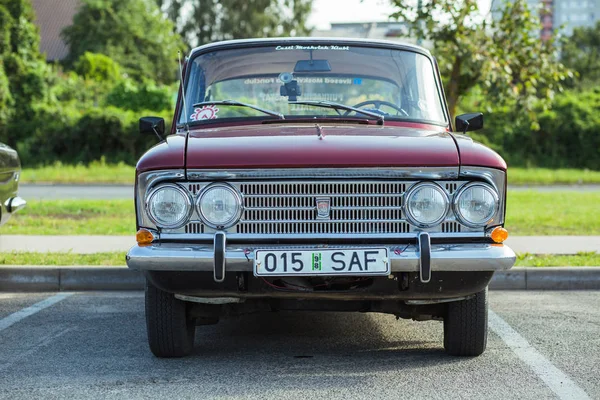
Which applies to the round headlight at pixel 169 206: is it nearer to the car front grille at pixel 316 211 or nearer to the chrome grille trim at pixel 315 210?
the car front grille at pixel 316 211

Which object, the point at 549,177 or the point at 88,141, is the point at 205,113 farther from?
the point at 88,141

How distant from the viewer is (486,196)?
4809 millimetres

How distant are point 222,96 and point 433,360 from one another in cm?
223

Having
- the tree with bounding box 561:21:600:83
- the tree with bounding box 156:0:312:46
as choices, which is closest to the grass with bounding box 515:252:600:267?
the tree with bounding box 561:21:600:83

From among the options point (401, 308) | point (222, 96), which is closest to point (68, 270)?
point (222, 96)

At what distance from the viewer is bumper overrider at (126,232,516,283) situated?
4637 mm

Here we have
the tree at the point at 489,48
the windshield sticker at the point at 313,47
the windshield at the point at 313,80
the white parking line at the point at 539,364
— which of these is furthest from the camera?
the tree at the point at 489,48

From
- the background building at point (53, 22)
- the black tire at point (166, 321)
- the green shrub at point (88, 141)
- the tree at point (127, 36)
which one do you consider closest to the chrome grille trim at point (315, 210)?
the black tire at point (166, 321)

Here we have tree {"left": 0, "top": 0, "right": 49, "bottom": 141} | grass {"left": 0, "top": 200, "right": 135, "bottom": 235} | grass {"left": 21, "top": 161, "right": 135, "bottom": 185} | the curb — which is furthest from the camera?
tree {"left": 0, "top": 0, "right": 49, "bottom": 141}

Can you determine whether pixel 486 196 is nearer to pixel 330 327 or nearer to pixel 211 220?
pixel 211 220

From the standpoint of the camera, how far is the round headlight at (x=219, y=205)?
187 inches

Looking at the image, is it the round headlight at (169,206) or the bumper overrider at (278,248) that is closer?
the bumper overrider at (278,248)

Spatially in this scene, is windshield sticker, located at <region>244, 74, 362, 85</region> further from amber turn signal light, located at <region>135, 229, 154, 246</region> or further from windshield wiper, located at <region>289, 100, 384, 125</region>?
amber turn signal light, located at <region>135, 229, 154, 246</region>

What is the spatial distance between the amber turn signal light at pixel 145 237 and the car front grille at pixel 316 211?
0.65ft
